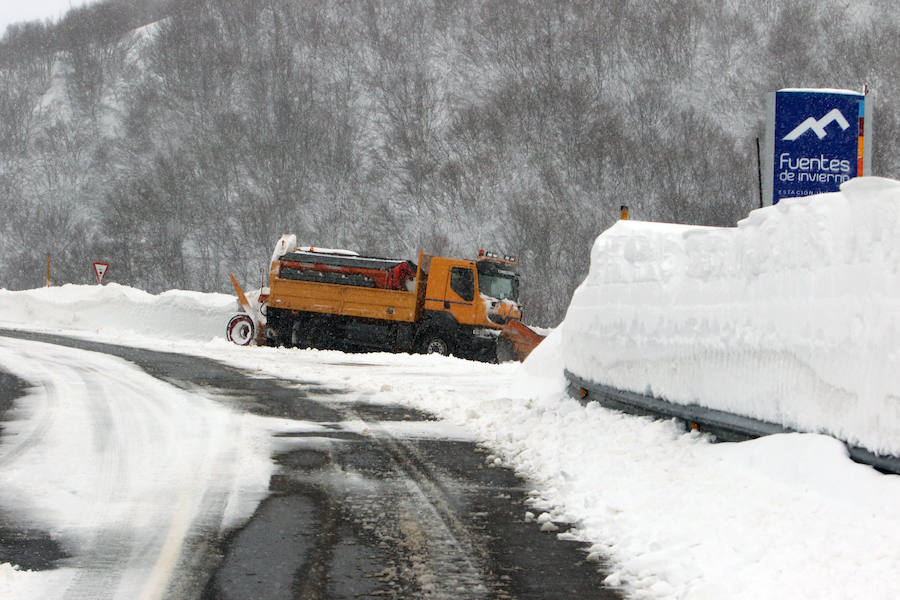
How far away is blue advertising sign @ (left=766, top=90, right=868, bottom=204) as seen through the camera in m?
10.4

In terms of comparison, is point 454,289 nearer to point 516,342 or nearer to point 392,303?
point 392,303

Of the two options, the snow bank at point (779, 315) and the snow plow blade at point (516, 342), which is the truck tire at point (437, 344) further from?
the snow bank at point (779, 315)

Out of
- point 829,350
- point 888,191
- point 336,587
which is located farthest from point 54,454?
point 888,191

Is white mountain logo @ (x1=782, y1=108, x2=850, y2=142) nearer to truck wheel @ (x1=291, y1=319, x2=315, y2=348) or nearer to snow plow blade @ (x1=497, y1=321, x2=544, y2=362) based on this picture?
snow plow blade @ (x1=497, y1=321, x2=544, y2=362)

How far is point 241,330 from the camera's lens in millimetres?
27781

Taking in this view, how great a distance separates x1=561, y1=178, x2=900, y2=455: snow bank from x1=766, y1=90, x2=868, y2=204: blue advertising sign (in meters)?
1.54

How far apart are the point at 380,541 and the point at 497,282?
66.7 ft

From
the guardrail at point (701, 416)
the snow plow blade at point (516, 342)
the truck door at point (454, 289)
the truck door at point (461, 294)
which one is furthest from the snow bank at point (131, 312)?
the guardrail at point (701, 416)

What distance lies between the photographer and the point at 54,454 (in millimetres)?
8578

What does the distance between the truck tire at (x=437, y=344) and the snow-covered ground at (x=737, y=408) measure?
14.1 meters

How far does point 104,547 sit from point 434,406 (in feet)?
25.4

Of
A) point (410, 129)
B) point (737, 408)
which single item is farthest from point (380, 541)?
point (410, 129)

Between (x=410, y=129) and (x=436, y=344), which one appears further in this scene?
(x=410, y=129)

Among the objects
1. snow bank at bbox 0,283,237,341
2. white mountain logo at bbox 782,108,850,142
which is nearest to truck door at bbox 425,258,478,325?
snow bank at bbox 0,283,237,341
